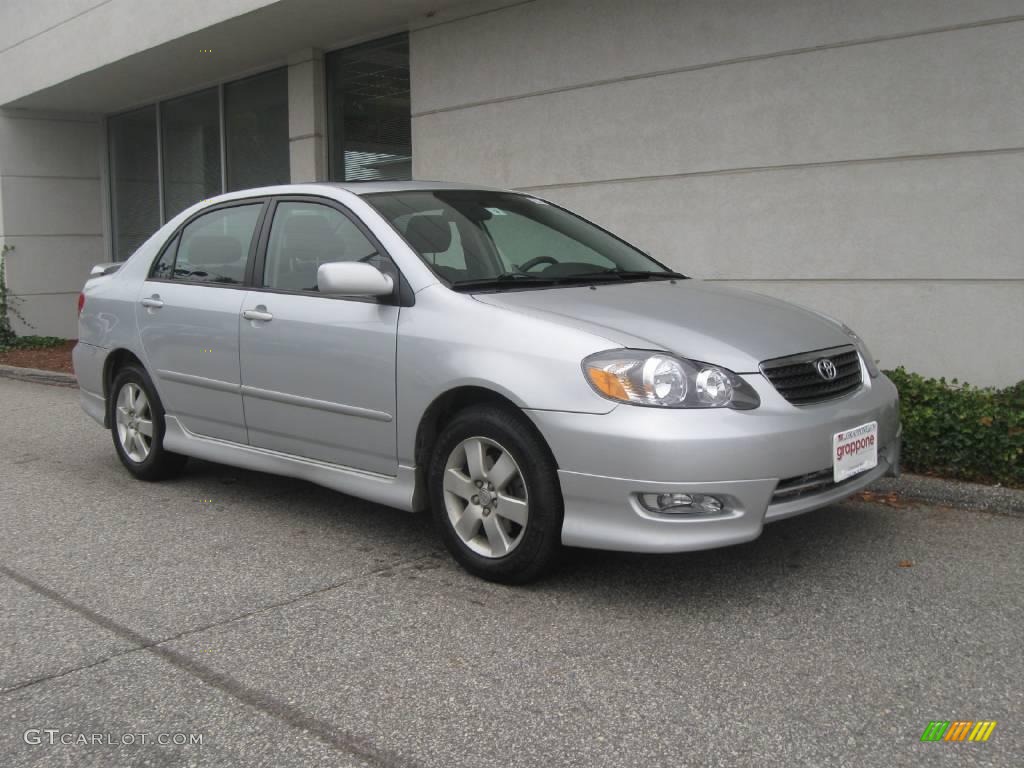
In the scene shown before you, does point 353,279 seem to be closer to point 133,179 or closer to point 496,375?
point 496,375

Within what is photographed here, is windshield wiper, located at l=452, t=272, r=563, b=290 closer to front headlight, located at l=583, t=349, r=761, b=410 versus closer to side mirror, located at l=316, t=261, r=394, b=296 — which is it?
side mirror, located at l=316, t=261, r=394, b=296

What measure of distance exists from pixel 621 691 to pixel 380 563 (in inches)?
63.3

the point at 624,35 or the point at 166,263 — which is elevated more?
the point at 624,35

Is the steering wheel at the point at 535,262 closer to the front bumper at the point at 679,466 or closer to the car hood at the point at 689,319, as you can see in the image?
the car hood at the point at 689,319

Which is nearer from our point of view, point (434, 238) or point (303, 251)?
point (434, 238)

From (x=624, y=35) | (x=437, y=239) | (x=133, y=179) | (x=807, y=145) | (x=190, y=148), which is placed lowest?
(x=437, y=239)

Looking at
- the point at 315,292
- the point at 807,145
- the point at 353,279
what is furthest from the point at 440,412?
the point at 807,145

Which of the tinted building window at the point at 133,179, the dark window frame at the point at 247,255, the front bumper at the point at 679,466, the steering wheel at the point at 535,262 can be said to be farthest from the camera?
the tinted building window at the point at 133,179

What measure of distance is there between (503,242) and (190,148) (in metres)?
11.1

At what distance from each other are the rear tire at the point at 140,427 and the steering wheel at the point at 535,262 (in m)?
2.37

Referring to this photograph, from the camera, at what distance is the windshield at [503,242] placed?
14.9 feet

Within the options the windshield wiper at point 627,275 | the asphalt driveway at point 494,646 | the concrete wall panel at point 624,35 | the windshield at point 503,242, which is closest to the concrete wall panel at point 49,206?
the concrete wall panel at point 624,35

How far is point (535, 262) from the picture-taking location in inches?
188

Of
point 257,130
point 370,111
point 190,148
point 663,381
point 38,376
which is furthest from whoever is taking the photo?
point 190,148
